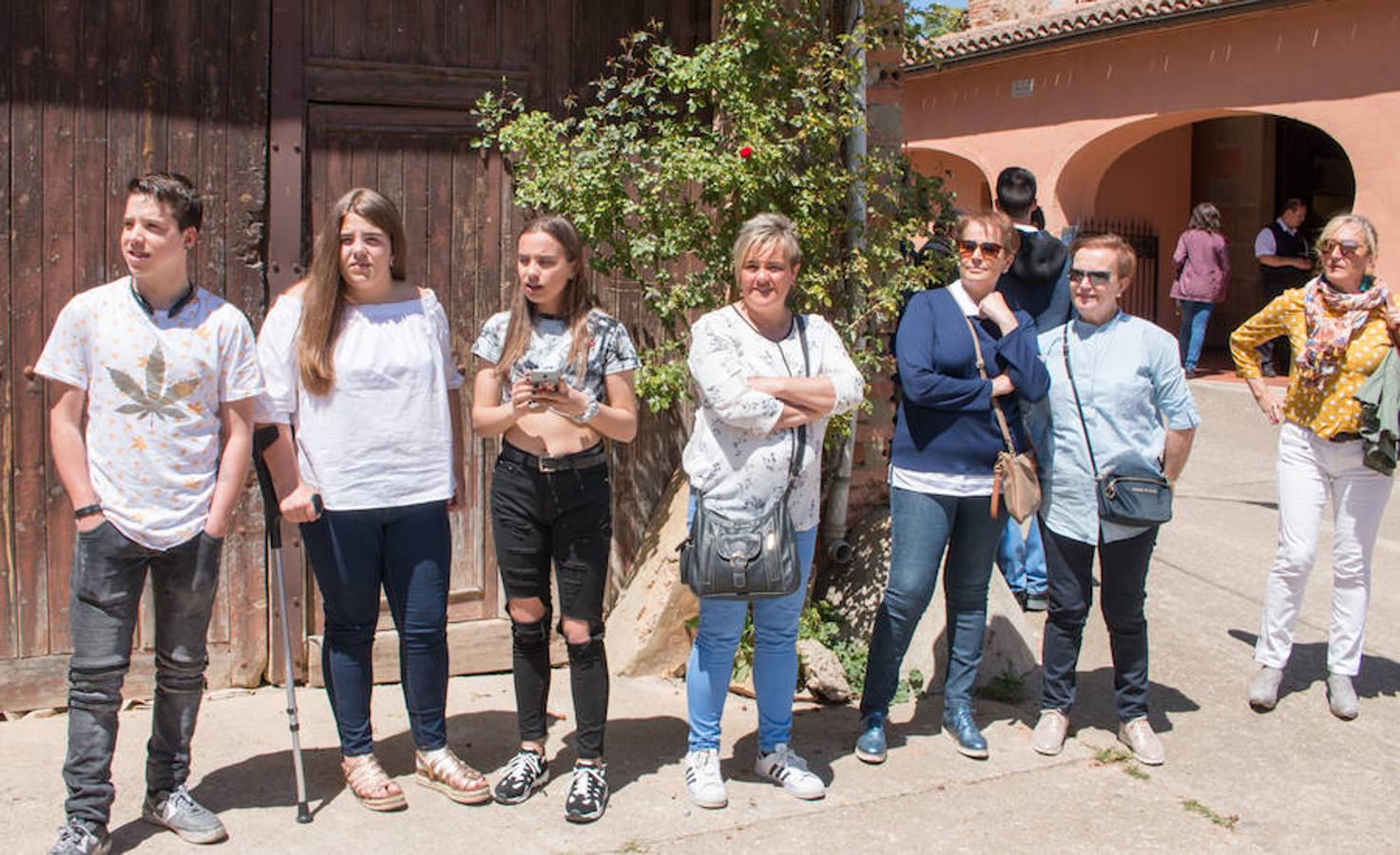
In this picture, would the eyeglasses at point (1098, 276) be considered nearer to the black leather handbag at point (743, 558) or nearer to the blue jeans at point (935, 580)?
the blue jeans at point (935, 580)

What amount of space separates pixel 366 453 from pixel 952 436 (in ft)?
6.23

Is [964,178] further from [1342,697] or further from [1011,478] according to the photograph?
[1011,478]

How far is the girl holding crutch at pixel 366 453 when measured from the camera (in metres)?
3.94

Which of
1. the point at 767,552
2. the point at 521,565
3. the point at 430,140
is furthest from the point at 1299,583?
the point at 430,140

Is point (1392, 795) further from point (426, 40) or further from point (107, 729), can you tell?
point (426, 40)

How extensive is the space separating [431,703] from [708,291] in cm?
191

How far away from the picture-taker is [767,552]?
409 centimetres

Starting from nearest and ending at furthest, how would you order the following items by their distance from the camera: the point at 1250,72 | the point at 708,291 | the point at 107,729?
the point at 107,729 → the point at 708,291 → the point at 1250,72

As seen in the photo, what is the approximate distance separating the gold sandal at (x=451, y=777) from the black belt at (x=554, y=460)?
37.3 inches

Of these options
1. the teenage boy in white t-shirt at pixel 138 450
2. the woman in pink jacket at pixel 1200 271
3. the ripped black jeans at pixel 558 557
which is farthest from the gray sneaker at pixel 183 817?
the woman in pink jacket at pixel 1200 271

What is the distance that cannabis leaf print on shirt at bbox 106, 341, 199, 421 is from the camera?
143 inches

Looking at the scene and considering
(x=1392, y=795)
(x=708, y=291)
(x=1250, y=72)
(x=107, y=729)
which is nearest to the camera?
(x=107, y=729)

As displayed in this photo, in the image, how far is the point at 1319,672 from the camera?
5648 mm

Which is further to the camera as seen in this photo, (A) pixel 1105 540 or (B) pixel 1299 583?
(B) pixel 1299 583
